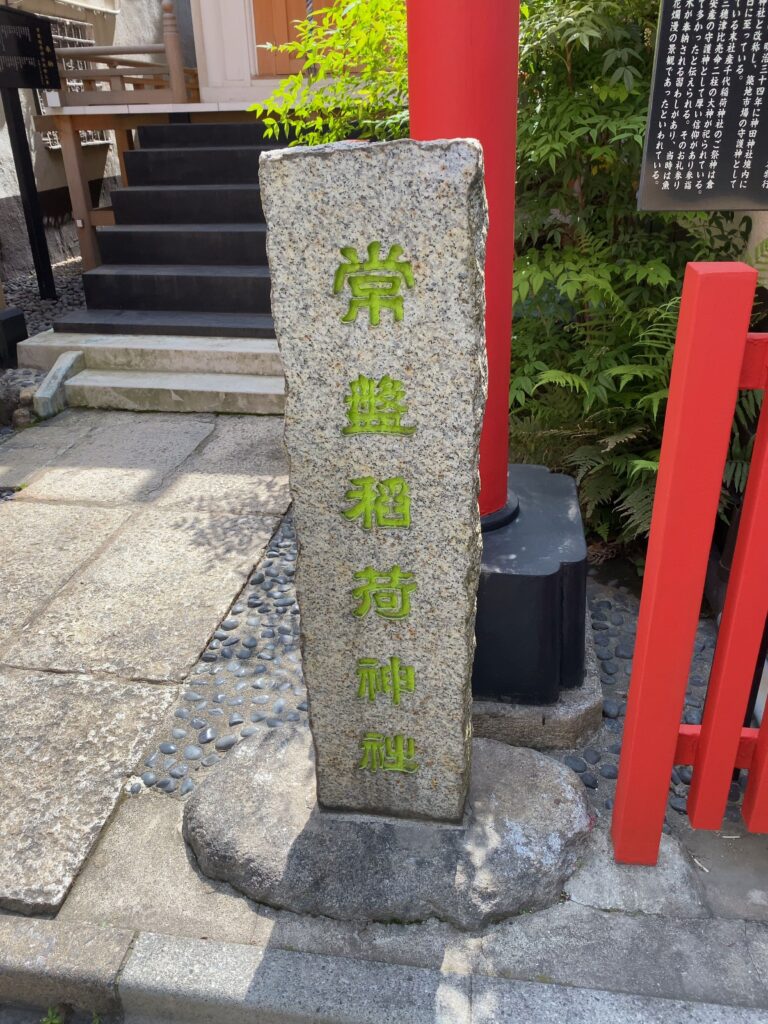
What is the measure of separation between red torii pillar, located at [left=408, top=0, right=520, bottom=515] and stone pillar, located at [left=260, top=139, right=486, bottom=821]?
3.10 feet

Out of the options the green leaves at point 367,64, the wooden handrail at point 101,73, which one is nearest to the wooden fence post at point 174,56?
the wooden handrail at point 101,73

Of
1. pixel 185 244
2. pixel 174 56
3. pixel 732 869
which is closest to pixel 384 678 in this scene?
pixel 732 869

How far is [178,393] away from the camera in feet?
19.5

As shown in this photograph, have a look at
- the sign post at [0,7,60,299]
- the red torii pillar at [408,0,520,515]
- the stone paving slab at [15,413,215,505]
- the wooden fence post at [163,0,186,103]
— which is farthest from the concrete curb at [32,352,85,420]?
the red torii pillar at [408,0,520,515]

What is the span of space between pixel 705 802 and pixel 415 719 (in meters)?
0.91

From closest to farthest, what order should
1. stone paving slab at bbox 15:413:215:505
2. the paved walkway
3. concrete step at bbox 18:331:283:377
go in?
the paved walkway
stone paving slab at bbox 15:413:215:505
concrete step at bbox 18:331:283:377

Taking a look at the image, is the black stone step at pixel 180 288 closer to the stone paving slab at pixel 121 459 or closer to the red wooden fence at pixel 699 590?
the stone paving slab at pixel 121 459

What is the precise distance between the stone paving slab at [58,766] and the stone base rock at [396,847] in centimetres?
38

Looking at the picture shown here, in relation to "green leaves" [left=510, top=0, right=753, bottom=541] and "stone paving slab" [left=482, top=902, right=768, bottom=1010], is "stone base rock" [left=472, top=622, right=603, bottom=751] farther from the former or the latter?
"green leaves" [left=510, top=0, right=753, bottom=541]

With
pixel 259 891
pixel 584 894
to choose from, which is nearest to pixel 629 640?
pixel 584 894

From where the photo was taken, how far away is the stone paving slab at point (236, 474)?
461cm

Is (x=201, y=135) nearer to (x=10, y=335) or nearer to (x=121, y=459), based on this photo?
(x=10, y=335)

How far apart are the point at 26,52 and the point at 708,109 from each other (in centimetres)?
703

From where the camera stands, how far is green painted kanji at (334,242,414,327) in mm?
1696
